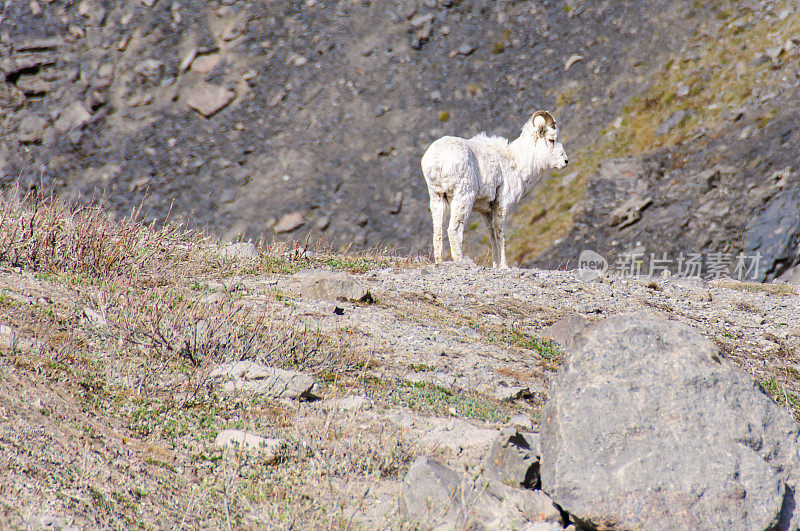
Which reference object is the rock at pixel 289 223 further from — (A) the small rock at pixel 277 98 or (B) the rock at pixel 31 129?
(B) the rock at pixel 31 129

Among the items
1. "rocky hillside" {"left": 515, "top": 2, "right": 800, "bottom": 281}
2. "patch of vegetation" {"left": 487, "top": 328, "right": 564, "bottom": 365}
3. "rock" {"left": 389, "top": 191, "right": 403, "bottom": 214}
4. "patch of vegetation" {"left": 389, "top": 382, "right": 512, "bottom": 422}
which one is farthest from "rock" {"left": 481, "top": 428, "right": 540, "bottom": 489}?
"rock" {"left": 389, "top": 191, "right": 403, "bottom": 214}

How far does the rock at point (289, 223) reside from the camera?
20.4m

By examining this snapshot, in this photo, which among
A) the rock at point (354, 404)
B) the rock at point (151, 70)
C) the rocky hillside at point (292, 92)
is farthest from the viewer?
the rock at point (151, 70)

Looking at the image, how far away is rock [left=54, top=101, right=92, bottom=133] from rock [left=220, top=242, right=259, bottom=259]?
14757mm

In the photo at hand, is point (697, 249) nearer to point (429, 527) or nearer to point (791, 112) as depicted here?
point (791, 112)

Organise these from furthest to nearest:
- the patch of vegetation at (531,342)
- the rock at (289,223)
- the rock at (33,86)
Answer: the rock at (33,86) → the rock at (289,223) → the patch of vegetation at (531,342)

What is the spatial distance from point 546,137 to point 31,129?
16.7 metres

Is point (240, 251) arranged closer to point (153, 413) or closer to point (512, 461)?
point (153, 413)

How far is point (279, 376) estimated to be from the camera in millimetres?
5367

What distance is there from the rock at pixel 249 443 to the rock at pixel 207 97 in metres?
19.2

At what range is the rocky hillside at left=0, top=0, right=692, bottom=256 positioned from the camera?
21.2m

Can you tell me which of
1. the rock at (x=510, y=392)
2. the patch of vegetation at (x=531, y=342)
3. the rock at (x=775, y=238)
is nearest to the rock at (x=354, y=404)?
the rock at (x=510, y=392)

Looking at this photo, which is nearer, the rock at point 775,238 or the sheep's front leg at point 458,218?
the sheep's front leg at point 458,218

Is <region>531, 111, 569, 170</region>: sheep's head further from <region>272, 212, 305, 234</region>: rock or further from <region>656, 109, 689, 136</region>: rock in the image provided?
<region>272, 212, 305, 234</region>: rock
